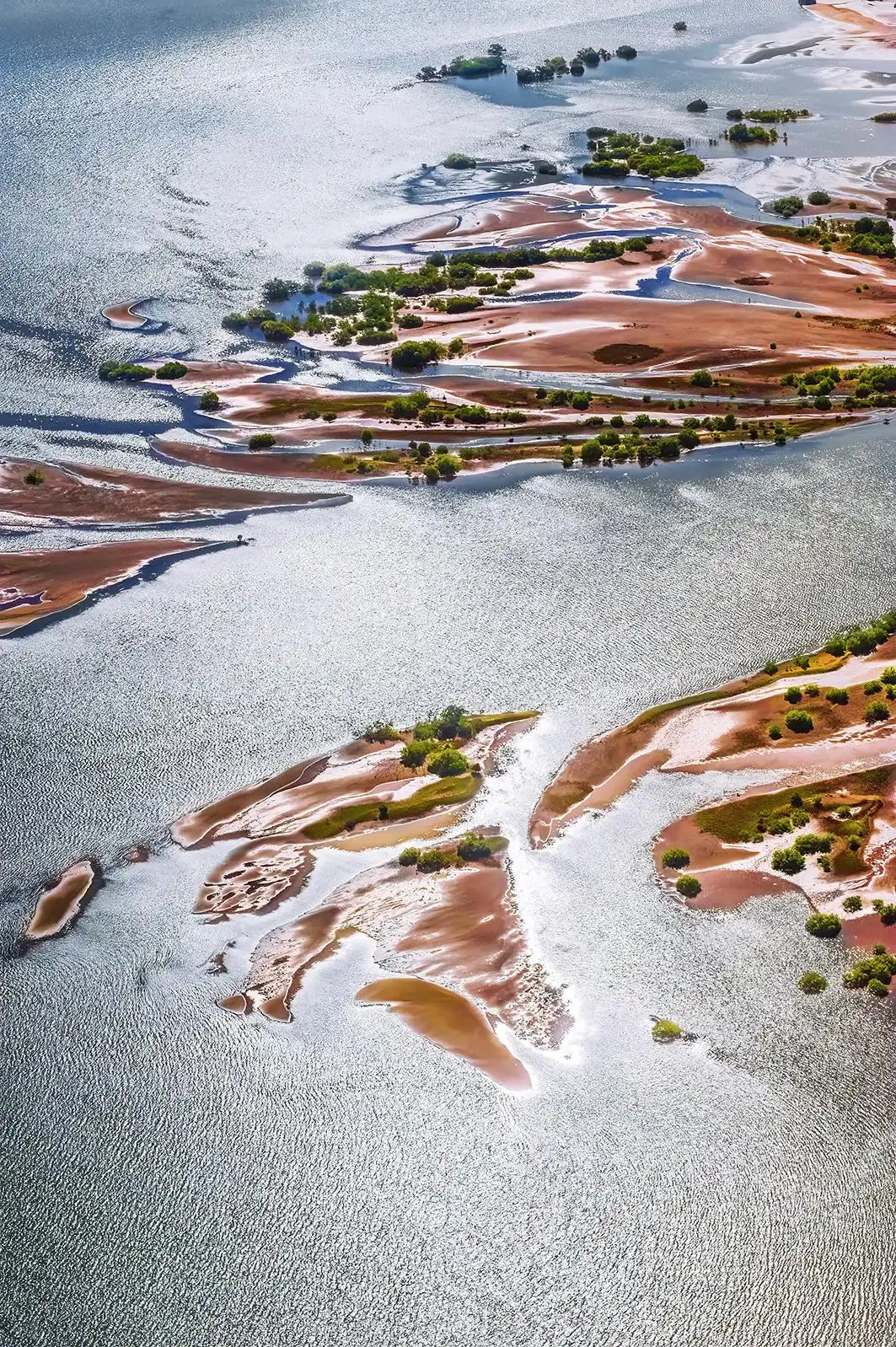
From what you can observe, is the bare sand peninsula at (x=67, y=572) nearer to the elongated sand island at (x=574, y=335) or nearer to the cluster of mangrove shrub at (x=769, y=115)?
the elongated sand island at (x=574, y=335)

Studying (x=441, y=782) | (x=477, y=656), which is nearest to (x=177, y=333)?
(x=477, y=656)

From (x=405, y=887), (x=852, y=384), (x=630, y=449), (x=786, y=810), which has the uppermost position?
(x=852, y=384)

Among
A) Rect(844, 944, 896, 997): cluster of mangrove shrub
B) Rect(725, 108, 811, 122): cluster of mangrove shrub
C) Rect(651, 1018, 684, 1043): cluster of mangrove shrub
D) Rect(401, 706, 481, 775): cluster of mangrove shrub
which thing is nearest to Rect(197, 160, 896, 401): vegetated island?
Rect(725, 108, 811, 122): cluster of mangrove shrub

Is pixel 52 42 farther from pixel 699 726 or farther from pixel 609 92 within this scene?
pixel 699 726

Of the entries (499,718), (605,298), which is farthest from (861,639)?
(605,298)

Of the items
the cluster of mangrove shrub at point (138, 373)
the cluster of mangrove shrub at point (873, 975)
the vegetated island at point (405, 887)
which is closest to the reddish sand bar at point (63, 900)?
the vegetated island at point (405, 887)

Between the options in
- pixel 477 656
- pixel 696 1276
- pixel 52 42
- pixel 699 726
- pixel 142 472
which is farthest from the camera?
pixel 52 42

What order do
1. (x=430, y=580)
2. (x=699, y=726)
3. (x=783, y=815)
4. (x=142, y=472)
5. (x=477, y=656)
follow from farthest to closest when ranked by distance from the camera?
1. (x=142, y=472)
2. (x=430, y=580)
3. (x=477, y=656)
4. (x=699, y=726)
5. (x=783, y=815)

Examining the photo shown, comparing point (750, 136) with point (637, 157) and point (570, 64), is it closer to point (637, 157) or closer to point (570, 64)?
point (637, 157)
